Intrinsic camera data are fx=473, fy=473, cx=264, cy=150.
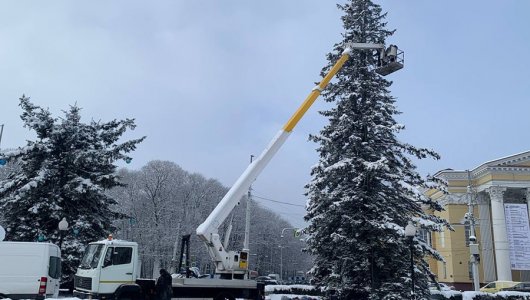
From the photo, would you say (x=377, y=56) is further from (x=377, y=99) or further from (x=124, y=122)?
(x=124, y=122)

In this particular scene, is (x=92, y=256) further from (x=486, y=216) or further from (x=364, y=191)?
(x=486, y=216)

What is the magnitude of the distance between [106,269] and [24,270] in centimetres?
376

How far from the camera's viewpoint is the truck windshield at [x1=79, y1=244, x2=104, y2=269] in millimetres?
15727

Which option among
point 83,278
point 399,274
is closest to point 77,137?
point 83,278

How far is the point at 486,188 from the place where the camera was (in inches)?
1801

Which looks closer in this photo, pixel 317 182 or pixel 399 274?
pixel 399 274

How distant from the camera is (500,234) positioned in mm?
43656

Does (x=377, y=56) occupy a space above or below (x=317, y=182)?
above

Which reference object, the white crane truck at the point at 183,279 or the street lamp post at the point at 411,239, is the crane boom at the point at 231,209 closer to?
the white crane truck at the point at 183,279

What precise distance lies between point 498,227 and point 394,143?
28.6 meters

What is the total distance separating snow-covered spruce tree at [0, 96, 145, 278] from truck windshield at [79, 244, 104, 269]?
8.69m

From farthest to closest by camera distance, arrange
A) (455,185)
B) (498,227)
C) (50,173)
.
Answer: (455,185), (498,227), (50,173)

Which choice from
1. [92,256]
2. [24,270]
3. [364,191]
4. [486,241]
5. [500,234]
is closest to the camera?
[92,256]

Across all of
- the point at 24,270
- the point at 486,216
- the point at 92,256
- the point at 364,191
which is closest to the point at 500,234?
the point at 486,216
